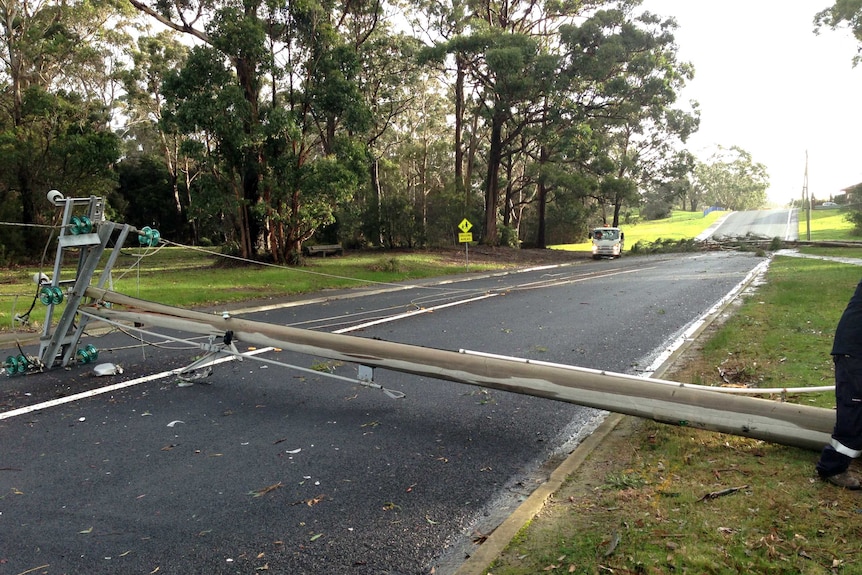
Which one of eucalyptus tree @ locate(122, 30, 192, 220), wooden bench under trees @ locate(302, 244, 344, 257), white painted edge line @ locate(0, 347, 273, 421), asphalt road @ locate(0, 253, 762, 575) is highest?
eucalyptus tree @ locate(122, 30, 192, 220)

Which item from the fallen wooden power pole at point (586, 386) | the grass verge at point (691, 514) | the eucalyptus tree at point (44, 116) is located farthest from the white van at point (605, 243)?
the fallen wooden power pole at point (586, 386)

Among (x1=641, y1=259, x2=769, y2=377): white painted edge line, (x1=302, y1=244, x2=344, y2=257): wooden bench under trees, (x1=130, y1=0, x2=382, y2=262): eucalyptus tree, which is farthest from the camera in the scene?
(x1=302, y1=244, x2=344, y2=257): wooden bench under trees

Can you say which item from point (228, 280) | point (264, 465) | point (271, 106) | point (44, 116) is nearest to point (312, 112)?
point (271, 106)

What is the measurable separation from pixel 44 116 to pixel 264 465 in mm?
30836

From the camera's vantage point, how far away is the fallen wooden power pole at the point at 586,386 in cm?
414

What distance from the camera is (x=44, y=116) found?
28.2 meters

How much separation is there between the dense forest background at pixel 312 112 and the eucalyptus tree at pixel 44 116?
0.10 m

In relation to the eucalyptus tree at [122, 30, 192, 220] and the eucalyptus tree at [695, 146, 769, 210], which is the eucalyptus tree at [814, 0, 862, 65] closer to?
the eucalyptus tree at [122, 30, 192, 220]

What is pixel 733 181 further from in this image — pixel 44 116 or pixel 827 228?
pixel 44 116

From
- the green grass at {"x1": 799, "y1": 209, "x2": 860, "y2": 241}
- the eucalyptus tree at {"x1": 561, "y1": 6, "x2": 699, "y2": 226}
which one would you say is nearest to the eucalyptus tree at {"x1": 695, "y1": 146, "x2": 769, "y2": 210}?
the green grass at {"x1": 799, "y1": 209, "x2": 860, "y2": 241}

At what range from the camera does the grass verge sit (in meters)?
3.03

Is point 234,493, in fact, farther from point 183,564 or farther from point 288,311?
point 288,311

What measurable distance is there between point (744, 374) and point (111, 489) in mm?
6461

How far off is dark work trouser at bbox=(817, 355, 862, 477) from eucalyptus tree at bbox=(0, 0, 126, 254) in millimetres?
30168
